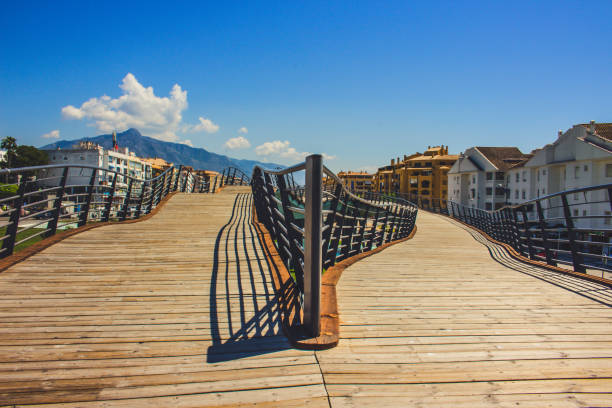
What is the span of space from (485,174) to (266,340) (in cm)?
6316

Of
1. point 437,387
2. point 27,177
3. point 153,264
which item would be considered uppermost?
point 27,177

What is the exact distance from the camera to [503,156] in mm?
59188

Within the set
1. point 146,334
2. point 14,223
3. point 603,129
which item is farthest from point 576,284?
point 603,129

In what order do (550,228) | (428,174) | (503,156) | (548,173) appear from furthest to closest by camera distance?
(428,174)
(503,156)
(548,173)
(550,228)

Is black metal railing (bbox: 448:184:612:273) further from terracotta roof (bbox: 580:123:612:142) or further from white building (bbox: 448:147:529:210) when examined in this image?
white building (bbox: 448:147:529:210)

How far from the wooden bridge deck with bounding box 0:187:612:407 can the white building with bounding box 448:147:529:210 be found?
190 feet

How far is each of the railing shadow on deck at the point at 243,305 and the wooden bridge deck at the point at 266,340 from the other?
0.6 inches

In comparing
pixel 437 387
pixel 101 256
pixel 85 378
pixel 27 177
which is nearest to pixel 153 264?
pixel 101 256

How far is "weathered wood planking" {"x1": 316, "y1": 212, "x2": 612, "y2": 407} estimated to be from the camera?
183cm

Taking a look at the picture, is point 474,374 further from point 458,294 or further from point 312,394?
point 458,294

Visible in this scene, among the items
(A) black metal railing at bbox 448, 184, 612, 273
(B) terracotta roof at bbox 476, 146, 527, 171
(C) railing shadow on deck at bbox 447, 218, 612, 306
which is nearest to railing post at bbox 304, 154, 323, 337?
(A) black metal railing at bbox 448, 184, 612, 273

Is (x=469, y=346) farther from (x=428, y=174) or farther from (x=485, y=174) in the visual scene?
(x=428, y=174)

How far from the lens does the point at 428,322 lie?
2.79 m

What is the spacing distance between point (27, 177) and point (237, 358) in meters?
4.12
